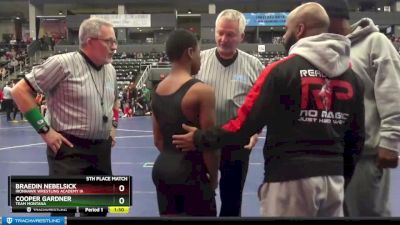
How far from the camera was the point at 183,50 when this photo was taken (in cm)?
229

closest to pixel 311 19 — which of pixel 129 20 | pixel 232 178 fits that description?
pixel 232 178

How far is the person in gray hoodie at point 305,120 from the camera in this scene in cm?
195

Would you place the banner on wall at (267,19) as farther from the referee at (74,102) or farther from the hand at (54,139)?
the hand at (54,139)

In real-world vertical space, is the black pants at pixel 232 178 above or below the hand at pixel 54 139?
below

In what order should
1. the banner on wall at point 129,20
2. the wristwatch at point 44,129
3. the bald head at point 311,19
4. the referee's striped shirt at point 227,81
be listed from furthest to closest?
the banner on wall at point 129,20
the referee's striped shirt at point 227,81
the wristwatch at point 44,129
the bald head at point 311,19

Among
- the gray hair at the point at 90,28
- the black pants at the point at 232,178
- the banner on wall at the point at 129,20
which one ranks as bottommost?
the black pants at the point at 232,178

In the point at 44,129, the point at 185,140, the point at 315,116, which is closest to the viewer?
the point at 315,116

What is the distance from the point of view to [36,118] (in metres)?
2.71

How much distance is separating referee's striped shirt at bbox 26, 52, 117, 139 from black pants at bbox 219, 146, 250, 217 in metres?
0.77

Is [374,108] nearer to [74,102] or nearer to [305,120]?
[305,120]

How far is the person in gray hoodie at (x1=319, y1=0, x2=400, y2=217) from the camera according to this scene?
7.39ft

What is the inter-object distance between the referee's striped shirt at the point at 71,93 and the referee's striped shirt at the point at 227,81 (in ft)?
2.16

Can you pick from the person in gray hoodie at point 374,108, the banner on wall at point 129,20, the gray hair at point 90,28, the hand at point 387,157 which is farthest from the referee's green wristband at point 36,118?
the banner on wall at point 129,20

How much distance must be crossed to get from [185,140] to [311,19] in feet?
2.50
